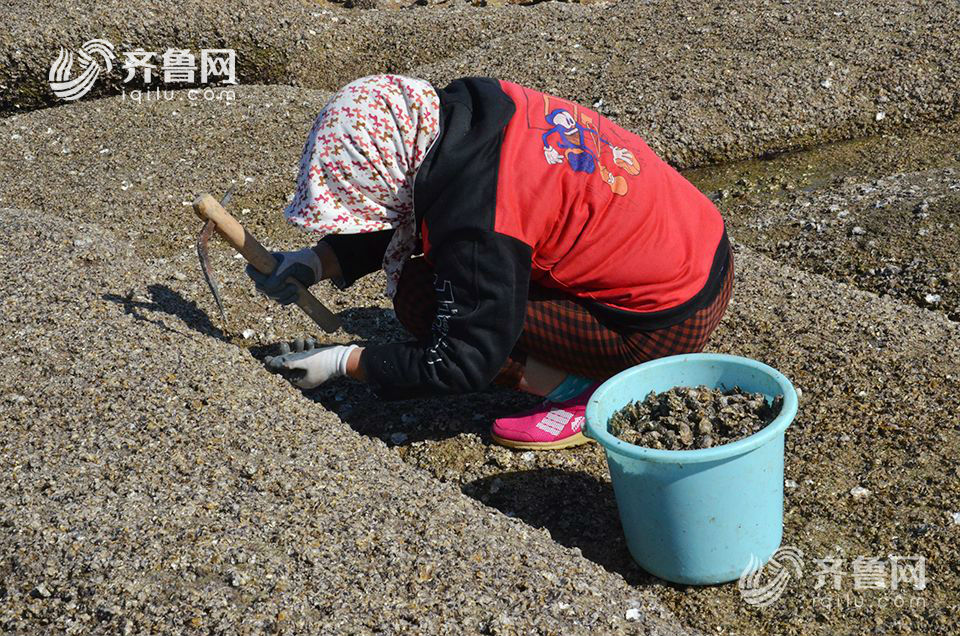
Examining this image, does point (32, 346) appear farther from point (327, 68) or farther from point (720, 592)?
point (327, 68)

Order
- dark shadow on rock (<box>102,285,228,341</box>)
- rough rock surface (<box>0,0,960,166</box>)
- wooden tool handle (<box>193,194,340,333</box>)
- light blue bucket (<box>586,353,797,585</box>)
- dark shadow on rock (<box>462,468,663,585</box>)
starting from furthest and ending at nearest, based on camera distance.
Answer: rough rock surface (<box>0,0,960,166</box>) < dark shadow on rock (<box>102,285,228,341</box>) < wooden tool handle (<box>193,194,340,333</box>) < dark shadow on rock (<box>462,468,663,585</box>) < light blue bucket (<box>586,353,797,585</box>)

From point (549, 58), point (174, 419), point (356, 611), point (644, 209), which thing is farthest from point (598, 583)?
point (549, 58)

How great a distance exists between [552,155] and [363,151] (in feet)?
1.22

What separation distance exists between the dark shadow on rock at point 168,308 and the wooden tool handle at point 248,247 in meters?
0.31

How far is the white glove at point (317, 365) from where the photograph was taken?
7.43 feet

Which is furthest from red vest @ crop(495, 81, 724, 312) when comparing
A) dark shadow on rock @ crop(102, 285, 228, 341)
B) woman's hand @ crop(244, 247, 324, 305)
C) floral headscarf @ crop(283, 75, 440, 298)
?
dark shadow on rock @ crop(102, 285, 228, 341)

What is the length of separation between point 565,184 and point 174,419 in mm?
956

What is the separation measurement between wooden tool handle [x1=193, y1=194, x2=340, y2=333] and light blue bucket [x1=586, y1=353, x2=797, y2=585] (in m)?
0.89
